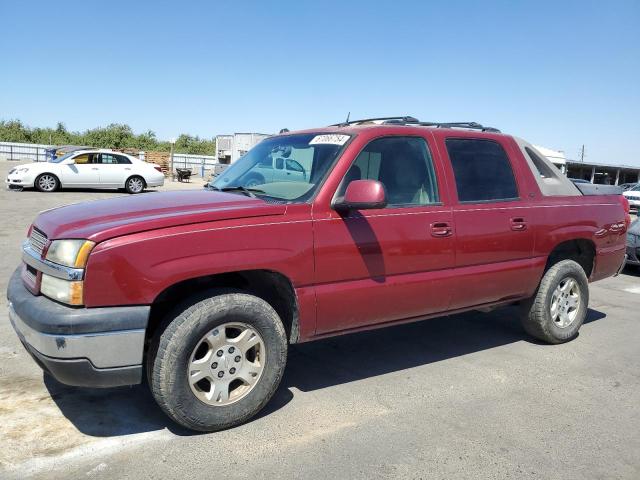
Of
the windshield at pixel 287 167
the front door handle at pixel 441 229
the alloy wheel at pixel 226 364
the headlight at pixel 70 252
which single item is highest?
the windshield at pixel 287 167

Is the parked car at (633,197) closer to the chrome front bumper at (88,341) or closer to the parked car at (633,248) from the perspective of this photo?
the parked car at (633,248)

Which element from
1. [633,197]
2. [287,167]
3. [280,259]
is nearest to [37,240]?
[280,259]

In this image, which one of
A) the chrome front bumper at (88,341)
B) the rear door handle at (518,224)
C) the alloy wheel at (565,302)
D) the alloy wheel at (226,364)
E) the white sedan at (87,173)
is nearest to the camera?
the chrome front bumper at (88,341)

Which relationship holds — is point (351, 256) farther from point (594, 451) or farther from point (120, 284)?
point (594, 451)

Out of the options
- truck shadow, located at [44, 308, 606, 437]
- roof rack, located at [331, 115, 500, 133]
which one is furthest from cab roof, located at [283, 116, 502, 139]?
truck shadow, located at [44, 308, 606, 437]

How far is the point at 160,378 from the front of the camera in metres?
2.99

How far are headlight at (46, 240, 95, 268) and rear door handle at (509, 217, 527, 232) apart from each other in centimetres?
324

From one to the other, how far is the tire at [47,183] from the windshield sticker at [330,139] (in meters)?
16.4

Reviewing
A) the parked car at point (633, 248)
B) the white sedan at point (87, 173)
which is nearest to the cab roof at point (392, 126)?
the parked car at point (633, 248)

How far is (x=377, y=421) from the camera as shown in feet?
11.3

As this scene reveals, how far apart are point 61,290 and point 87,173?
678 inches

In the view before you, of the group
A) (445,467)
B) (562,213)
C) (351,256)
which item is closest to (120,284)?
(351,256)

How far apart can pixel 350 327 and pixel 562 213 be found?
8.04 ft

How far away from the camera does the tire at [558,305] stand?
489cm
